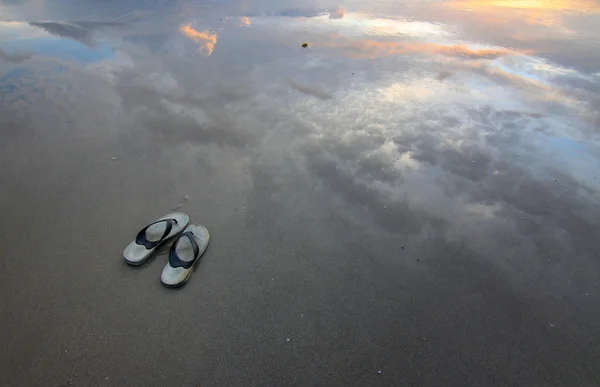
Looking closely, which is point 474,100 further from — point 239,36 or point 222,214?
point 239,36

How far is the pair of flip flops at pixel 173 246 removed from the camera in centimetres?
200

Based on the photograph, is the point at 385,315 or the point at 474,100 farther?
the point at 474,100

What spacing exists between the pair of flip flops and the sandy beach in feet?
0.18

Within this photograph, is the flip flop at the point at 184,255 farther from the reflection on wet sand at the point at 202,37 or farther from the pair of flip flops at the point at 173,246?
the reflection on wet sand at the point at 202,37

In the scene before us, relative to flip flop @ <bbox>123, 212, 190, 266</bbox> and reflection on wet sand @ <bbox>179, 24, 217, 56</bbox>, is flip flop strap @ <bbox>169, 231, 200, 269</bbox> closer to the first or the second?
flip flop @ <bbox>123, 212, 190, 266</bbox>

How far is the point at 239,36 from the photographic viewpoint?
199 inches

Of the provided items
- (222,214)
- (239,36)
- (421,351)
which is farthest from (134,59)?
(421,351)

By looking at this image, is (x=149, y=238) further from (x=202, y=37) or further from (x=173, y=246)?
(x=202, y=37)

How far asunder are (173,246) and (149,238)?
0.52 ft

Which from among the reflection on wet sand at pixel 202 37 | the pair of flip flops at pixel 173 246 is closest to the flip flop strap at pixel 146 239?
the pair of flip flops at pixel 173 246

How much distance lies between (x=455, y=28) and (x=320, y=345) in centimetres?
552

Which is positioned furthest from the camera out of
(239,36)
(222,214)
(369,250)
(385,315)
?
(239,36)

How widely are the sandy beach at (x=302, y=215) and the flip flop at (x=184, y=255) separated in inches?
2.1

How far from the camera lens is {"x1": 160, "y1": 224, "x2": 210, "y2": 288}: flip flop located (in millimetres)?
1973
